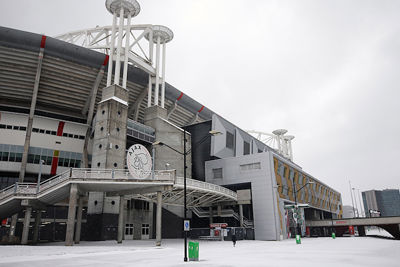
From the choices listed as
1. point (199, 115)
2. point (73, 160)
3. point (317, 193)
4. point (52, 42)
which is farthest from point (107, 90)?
point (317, 193)

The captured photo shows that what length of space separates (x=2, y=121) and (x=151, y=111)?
25297mm

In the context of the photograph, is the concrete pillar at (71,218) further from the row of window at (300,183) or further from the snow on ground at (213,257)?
the row of window at (300,183)

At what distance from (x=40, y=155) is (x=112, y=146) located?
17.2 m

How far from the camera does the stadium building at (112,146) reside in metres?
45.2

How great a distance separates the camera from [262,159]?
2265 inches

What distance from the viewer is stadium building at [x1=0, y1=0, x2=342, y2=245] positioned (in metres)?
45.2

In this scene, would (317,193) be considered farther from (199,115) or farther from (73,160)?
(73,160)

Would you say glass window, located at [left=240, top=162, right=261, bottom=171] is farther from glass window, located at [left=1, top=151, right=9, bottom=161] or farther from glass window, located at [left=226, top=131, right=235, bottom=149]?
glass window, located at [left=1, top=151, right=9, bottom=161]

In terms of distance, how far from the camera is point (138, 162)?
34.7 meters

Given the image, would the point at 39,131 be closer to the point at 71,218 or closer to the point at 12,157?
the point at 12,157

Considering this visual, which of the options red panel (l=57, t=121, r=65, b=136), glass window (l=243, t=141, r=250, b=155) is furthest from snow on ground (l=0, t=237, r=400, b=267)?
glass window (l=243, t=141, r=250, b=155)

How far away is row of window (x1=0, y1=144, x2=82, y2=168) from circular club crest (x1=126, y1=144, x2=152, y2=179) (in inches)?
1028

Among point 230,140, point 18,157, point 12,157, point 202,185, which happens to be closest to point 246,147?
point 230,140

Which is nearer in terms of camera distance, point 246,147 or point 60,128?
point 60,128
